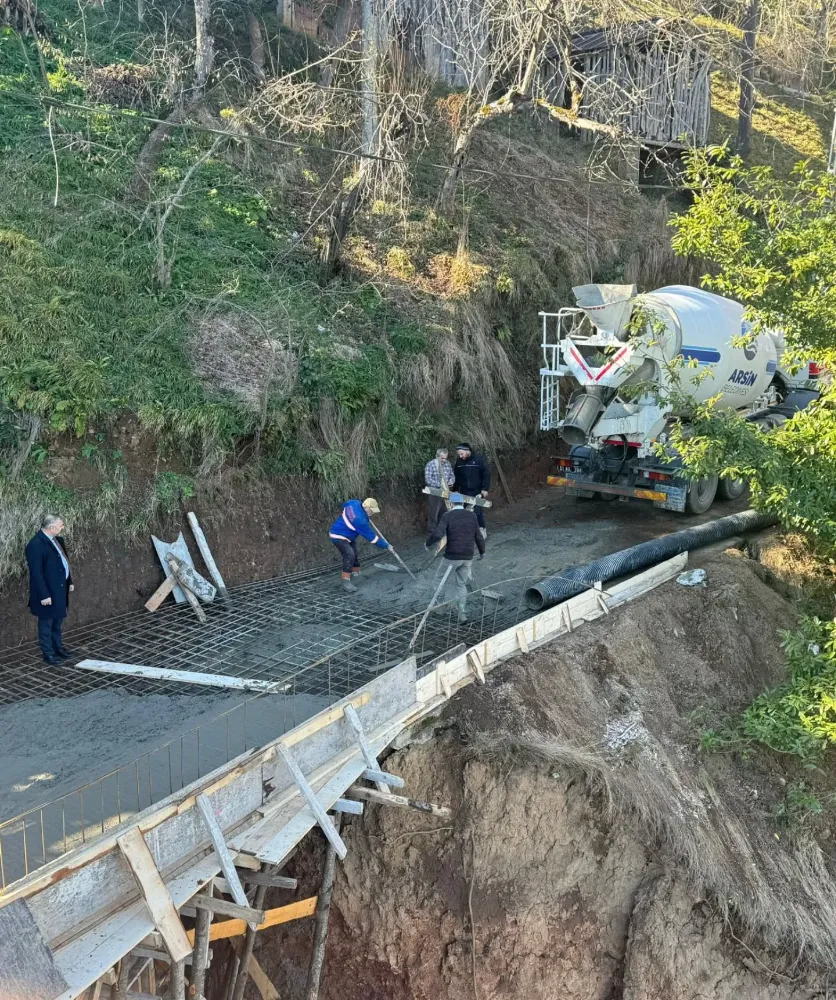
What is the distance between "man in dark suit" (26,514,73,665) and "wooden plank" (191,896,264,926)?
10.9ft

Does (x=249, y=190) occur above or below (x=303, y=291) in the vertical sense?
above

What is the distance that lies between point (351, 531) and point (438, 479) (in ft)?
6.89

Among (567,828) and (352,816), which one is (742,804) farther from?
(352,816)

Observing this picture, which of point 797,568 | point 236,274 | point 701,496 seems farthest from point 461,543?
point 236,274

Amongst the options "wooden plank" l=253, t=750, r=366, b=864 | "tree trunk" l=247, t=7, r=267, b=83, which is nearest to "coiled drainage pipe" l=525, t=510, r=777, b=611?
"wooden plank" l=253, t=750, r=366, b=864

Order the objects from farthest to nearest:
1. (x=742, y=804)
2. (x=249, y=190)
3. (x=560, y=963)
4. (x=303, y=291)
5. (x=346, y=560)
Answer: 1. (x=249, y=190)
2. (x=303, y=291)
3. (x=346, y=560)
4. (x=742, y=804)
5. (x=560, y=963)

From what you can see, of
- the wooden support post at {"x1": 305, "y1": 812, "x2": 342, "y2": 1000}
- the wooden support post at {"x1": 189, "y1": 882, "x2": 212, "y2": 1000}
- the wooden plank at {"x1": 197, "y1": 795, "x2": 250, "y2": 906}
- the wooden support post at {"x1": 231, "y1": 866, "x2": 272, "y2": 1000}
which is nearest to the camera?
the wooden plank at {"x1": 197, "y1": 795, "x2": 250, "y2": 906}

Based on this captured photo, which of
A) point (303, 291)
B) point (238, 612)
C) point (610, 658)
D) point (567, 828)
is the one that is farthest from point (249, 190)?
point (567, 828)

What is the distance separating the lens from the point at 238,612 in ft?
30.1

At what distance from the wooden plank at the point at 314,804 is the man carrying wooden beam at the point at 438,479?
18.3ft

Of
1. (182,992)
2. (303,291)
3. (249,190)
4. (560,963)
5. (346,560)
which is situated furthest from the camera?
(249,190)

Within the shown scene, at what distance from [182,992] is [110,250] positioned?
9.11 m

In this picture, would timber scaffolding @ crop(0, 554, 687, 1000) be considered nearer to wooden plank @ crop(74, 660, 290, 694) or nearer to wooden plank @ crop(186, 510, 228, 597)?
wooden plank @ crop(74, 660, 290, 694)

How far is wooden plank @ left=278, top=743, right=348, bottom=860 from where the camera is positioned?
5.85 meters
